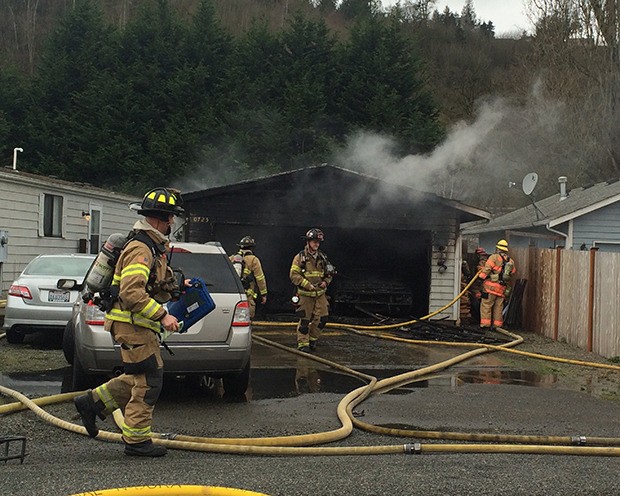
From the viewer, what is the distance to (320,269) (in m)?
11.7

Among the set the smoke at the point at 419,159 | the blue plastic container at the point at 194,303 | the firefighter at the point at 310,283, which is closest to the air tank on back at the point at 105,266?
the blue plastic container at the point at 194,303

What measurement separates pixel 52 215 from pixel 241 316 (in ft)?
41.7

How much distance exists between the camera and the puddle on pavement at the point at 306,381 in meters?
Result: 8.39

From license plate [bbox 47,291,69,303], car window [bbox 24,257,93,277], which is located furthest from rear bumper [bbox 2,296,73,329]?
car window [bbox 24,257,93,277]

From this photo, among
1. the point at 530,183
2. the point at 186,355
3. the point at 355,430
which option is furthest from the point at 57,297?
the point at 530,183

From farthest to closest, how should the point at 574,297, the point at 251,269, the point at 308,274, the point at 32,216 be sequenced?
1. the point at 32,216
2. the point at 574,297
3. the point at 251,269
4. the point at 308,274

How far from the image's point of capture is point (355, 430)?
6.60 meters

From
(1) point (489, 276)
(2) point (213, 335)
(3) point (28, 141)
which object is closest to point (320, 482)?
(2) point (213, 335)

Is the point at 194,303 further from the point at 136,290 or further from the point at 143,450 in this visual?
the point at 143,450

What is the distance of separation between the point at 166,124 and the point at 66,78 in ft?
20.8

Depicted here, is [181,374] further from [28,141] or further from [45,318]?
[28,141]

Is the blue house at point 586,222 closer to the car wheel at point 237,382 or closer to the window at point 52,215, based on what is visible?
the window at point 52,215

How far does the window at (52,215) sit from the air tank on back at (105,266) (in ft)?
45.1

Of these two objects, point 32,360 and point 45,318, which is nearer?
point 32,360
